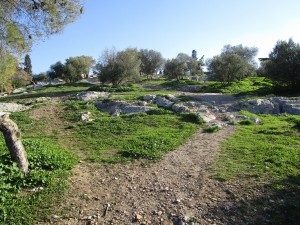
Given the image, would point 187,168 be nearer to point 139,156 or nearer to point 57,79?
point 139,156

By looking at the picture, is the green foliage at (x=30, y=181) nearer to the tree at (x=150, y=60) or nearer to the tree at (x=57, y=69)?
the tree at (x=150, y=60)

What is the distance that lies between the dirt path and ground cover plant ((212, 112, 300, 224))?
867mm

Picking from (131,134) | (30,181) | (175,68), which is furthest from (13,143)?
(175,68)

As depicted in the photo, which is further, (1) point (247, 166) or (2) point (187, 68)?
(2) point (187, 68)

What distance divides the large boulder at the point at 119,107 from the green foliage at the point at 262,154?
8.20m

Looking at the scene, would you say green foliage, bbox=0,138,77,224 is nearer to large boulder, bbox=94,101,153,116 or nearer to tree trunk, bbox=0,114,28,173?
tree trunk, bbox=0,114,28,173

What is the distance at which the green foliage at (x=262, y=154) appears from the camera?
33.0ft

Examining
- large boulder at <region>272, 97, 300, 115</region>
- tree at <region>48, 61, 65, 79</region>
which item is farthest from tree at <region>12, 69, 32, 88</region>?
large boulder at <region>272, 97, 300, 115</region>

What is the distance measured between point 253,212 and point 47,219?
5.25m

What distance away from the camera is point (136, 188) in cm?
924

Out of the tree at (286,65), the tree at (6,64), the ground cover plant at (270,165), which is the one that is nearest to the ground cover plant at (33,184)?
the tree at (6,64)

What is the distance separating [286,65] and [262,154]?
82.1 feet

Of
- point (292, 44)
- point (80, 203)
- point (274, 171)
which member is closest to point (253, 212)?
point (274, 171)

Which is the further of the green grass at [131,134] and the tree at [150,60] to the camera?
the tree at [150,60]
